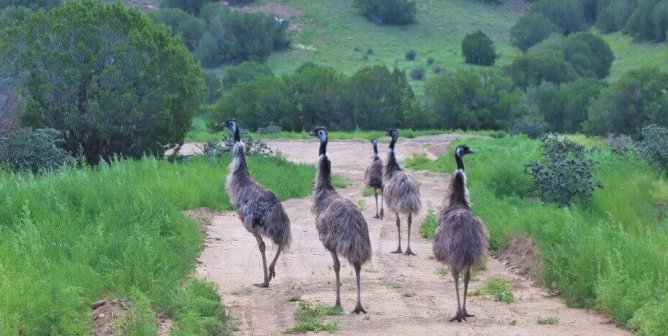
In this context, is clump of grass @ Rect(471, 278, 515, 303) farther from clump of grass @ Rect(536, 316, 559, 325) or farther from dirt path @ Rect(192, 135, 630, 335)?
clump of grass @ Rect(536, 316, 559, 325)

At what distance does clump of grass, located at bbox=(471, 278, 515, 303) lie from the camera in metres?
13.4

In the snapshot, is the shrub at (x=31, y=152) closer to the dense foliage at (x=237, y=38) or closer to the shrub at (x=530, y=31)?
the dense foliage at (x=237, y=38)

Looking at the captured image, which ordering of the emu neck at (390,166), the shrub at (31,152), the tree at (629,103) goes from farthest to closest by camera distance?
the tree at (629,103)
the shrub at (31,152)
the emu neck at (390,166)

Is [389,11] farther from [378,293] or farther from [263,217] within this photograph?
[378,293]

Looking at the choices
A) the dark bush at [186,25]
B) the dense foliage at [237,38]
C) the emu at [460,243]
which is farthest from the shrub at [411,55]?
the emu at [460,243]

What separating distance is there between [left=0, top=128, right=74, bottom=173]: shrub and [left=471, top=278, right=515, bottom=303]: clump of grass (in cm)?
1396

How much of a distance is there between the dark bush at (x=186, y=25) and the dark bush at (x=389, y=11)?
623 inches

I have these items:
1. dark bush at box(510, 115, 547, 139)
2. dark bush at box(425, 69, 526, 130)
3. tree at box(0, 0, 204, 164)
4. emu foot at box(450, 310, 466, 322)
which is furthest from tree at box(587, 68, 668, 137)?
emu foot at box(450, 310, 466, 322)

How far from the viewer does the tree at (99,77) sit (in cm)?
2934

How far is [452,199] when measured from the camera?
13.2 meters

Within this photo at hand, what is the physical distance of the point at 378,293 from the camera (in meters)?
13.6

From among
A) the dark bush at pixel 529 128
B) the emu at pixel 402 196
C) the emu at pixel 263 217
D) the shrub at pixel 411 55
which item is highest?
the emu at pixel 263 217

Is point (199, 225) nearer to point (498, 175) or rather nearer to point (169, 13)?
point (498, 175)

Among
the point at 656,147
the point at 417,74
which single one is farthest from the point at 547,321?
the point at 417,74
